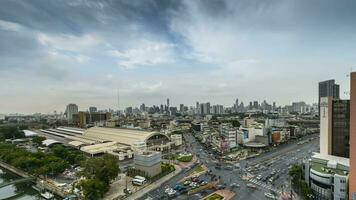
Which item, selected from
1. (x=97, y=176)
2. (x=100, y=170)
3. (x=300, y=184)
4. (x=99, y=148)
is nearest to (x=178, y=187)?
(x=100, y=170)

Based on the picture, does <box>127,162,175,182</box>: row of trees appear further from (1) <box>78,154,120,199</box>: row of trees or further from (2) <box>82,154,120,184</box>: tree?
(2) <box>82,154,120,184</box>: tree

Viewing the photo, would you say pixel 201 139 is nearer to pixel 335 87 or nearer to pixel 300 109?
pixel 335 87

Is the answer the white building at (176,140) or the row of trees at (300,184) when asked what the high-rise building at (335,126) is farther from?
the white building at (176,140)

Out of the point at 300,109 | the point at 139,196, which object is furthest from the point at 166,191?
the point at 300,109

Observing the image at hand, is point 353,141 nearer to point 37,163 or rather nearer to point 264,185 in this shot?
point 264,185

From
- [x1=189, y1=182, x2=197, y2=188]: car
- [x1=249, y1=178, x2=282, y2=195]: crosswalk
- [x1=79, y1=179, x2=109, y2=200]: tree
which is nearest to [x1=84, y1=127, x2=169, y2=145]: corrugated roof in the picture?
[x1=189, y1=182, x2=197, y2=188]: car

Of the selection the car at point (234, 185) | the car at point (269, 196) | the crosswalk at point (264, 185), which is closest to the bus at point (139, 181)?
the car at point (234, 185)
